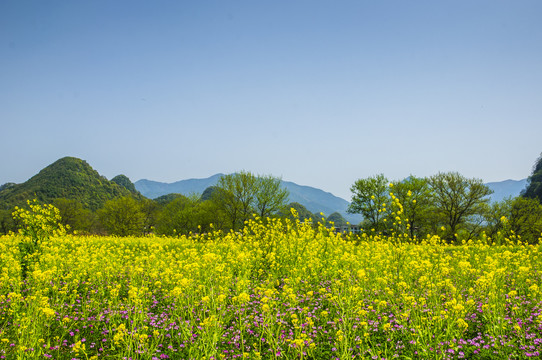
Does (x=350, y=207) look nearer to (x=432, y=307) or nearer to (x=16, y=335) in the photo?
(x=432, y=307)

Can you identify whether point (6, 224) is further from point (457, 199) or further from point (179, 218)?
point (457, 199)

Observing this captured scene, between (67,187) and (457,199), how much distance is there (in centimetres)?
12144

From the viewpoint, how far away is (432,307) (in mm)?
5480

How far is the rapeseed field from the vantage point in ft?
13.5

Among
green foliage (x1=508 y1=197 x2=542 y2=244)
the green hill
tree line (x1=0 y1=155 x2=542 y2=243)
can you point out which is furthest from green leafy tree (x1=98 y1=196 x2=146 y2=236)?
green foliage (x1=508 y1=197 x2=542 y2=244)

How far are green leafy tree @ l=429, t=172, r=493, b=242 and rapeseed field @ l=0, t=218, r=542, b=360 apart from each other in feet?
125

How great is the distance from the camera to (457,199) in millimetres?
43094

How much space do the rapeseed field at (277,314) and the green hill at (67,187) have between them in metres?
103

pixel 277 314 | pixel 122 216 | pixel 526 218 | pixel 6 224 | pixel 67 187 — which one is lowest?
pixel 6 224

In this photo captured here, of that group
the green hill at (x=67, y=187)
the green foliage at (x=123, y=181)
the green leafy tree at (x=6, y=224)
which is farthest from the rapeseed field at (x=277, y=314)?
the green foliage at (x=123, y=181)

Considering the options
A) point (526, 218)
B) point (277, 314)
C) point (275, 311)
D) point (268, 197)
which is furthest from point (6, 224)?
point (526, 218)

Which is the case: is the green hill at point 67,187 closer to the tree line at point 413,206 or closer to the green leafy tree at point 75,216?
the green leafy tree at point 75,216

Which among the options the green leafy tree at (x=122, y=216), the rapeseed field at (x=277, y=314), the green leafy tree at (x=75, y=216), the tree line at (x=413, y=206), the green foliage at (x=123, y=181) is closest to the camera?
the rapeseed field at (x=277, y=314)

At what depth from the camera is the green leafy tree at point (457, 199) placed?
42125 mm
